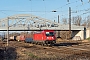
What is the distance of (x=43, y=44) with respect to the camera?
47.2m

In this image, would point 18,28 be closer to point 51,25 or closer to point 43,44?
point 51,25

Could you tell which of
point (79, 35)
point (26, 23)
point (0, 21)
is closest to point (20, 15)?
point (26, 23)

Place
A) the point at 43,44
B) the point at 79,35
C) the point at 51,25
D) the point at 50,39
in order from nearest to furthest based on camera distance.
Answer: the point at 50,39 < the point at 43,44 < the point at 79,35 < the point at 51,25

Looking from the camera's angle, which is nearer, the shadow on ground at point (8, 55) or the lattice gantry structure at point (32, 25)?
the shadow on ground at point (8, 55)

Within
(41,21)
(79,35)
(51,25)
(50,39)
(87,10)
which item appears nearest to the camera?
(50,39)

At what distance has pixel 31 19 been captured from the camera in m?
130

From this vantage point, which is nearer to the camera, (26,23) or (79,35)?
(79,35)

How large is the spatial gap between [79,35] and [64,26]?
9.16 m

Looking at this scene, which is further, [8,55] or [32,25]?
[32,25]

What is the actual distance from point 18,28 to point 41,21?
64.0 feet

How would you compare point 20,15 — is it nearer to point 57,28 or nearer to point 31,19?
point 31,19

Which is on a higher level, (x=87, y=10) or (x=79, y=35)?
(x=87, y=10)

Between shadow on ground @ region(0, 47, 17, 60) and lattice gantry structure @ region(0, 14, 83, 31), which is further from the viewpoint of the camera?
lattice gantry structure @ region(0, 14, 83, 31)

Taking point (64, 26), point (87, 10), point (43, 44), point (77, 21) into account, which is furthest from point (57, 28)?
point (43, 44)
